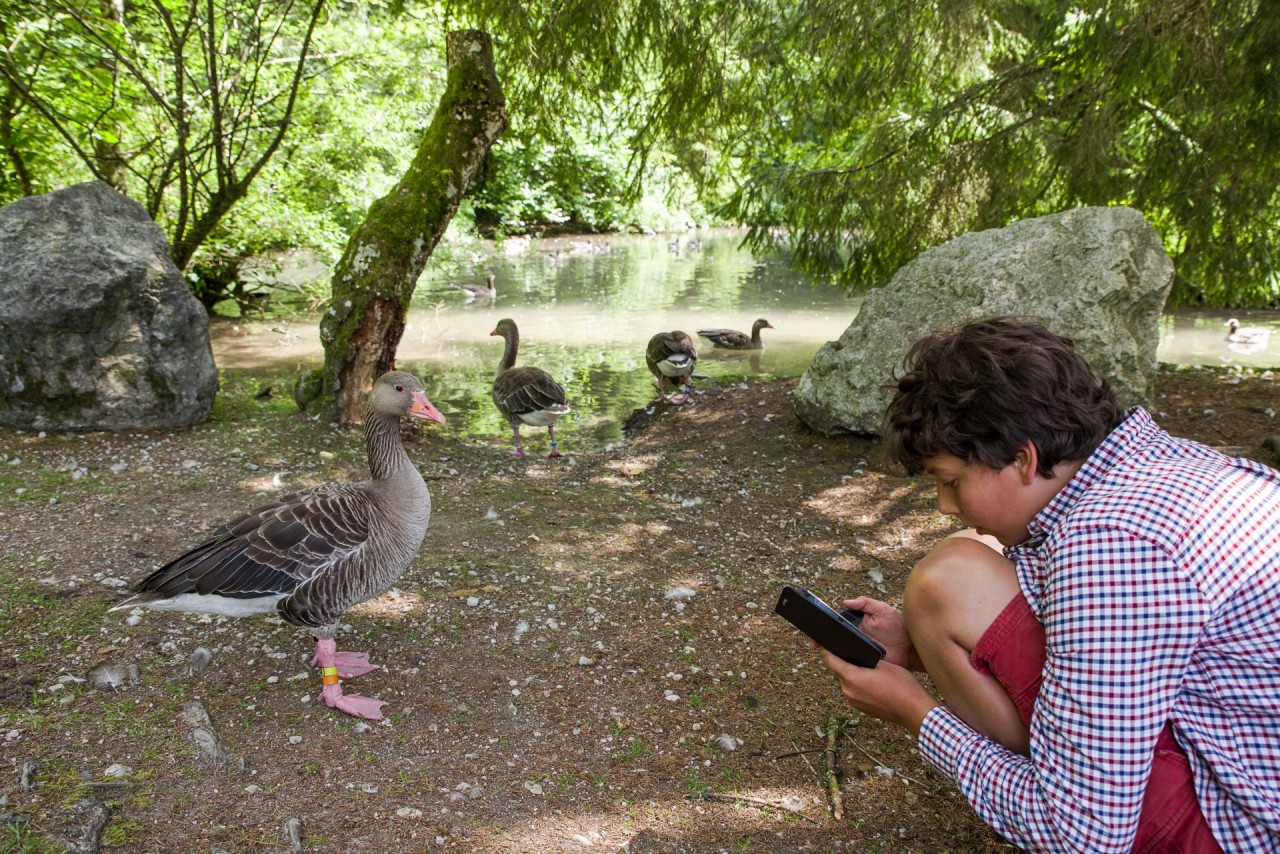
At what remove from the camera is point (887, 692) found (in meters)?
2.21

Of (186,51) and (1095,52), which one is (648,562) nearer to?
(1095,52)

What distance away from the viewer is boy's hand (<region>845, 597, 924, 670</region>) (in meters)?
2.55

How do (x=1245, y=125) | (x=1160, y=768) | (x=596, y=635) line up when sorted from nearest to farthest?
(x=1160, y=768) → (x=596, y=635) → (x=1245, y=125)

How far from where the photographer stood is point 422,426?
23.3ft

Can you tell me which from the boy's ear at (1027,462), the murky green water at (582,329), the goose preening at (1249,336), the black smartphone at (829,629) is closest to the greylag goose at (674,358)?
the murky green water at (582,329)

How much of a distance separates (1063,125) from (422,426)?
5890 mm

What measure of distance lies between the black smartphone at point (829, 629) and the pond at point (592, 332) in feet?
Answer: 17.4

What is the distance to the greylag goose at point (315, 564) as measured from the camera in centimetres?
314

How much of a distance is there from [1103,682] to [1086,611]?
143 millimetres

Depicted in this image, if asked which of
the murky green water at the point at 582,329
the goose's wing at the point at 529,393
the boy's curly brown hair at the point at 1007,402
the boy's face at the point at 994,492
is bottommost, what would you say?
the murky green water at the point at 582,329

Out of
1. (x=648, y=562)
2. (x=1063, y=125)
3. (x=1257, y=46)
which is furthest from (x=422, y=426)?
(x=1257, y=46)

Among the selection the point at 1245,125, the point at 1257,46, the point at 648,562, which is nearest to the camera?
the point at 648,562

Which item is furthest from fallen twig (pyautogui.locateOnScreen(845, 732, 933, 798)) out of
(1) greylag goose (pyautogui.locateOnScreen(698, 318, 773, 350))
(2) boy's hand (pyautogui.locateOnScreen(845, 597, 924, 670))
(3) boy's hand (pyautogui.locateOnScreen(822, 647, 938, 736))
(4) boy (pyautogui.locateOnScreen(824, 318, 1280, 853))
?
(1) greylag goose (pyautogui.locateOnScreen(698, 318, 773, 350))

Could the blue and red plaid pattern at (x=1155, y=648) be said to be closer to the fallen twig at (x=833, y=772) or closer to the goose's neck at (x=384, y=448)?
the fallen twig at (x=833, y=772)
